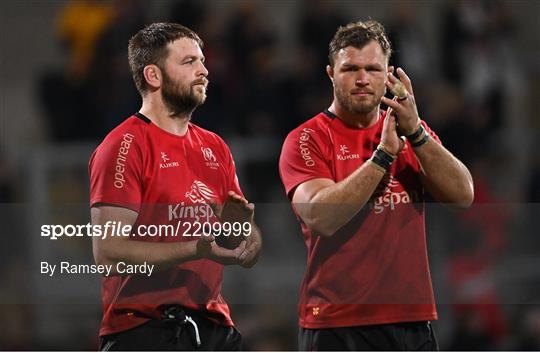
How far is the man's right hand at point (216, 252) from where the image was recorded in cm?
430

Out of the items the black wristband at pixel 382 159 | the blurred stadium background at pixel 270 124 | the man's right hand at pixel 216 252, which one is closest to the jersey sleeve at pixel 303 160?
the black wristband at pixel 382 159

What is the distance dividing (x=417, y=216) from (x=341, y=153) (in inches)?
17.8

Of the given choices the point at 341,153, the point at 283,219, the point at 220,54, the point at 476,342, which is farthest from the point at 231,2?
the point at 341,153

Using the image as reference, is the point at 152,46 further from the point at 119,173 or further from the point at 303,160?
the point at 303,160

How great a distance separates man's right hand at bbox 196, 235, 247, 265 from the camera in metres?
4.30

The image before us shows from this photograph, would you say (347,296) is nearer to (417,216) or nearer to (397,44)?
(417,216)

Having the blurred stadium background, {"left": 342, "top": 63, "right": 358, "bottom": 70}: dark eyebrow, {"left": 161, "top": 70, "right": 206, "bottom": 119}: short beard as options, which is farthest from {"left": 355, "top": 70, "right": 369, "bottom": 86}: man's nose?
the blurred stadium background

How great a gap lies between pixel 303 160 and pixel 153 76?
781mm

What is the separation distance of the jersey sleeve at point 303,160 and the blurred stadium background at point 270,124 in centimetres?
94

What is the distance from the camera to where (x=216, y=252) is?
4.37 metres

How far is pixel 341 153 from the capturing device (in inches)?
185

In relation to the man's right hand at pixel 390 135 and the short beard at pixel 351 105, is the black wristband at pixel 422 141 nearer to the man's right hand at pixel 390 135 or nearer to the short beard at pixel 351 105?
the man's right hand at pixel 390 135
